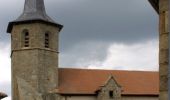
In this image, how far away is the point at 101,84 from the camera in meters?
43.3

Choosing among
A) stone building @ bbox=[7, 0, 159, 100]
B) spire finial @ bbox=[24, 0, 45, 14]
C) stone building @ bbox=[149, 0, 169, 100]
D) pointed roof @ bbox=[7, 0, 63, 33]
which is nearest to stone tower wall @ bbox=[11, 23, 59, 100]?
stone building @ bbox=[7, 0, 159, 100]

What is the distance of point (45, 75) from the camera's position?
42188 mm

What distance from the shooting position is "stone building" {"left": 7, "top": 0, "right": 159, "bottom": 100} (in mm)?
41781

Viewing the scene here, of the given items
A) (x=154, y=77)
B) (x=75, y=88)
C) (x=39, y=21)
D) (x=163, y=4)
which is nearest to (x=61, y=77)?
(x=75, y=88)

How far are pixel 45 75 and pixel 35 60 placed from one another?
1.55m

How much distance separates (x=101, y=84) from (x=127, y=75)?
3867 millimetres

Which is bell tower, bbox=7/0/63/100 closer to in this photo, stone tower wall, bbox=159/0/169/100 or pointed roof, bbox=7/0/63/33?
pointed roof, bbox=7/0/63/33

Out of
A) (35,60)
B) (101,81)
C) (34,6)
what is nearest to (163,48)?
(35,60)

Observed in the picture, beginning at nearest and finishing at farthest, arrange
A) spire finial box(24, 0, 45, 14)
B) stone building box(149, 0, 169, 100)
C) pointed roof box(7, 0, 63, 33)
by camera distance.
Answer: stone building box(149, 0, 169, 100) < pointed roof box(7, 0, 63, 33) < spire finial box(24, 0, 45, 14)

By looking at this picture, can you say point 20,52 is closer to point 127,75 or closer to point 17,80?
point 17,80

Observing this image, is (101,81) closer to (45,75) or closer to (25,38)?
(45,75)

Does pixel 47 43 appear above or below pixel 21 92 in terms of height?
above

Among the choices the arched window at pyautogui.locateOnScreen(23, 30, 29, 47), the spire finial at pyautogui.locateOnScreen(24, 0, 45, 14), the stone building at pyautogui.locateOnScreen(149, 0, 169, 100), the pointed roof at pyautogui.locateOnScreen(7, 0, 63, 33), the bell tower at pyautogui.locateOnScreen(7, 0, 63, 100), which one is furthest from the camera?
the spire finial at pyautogui.locateOnScreen(24, 0, 45, 14)

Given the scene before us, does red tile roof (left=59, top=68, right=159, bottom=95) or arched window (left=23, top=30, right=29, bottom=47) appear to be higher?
arched window (left=23, top=30, right=29, bottom=47)
